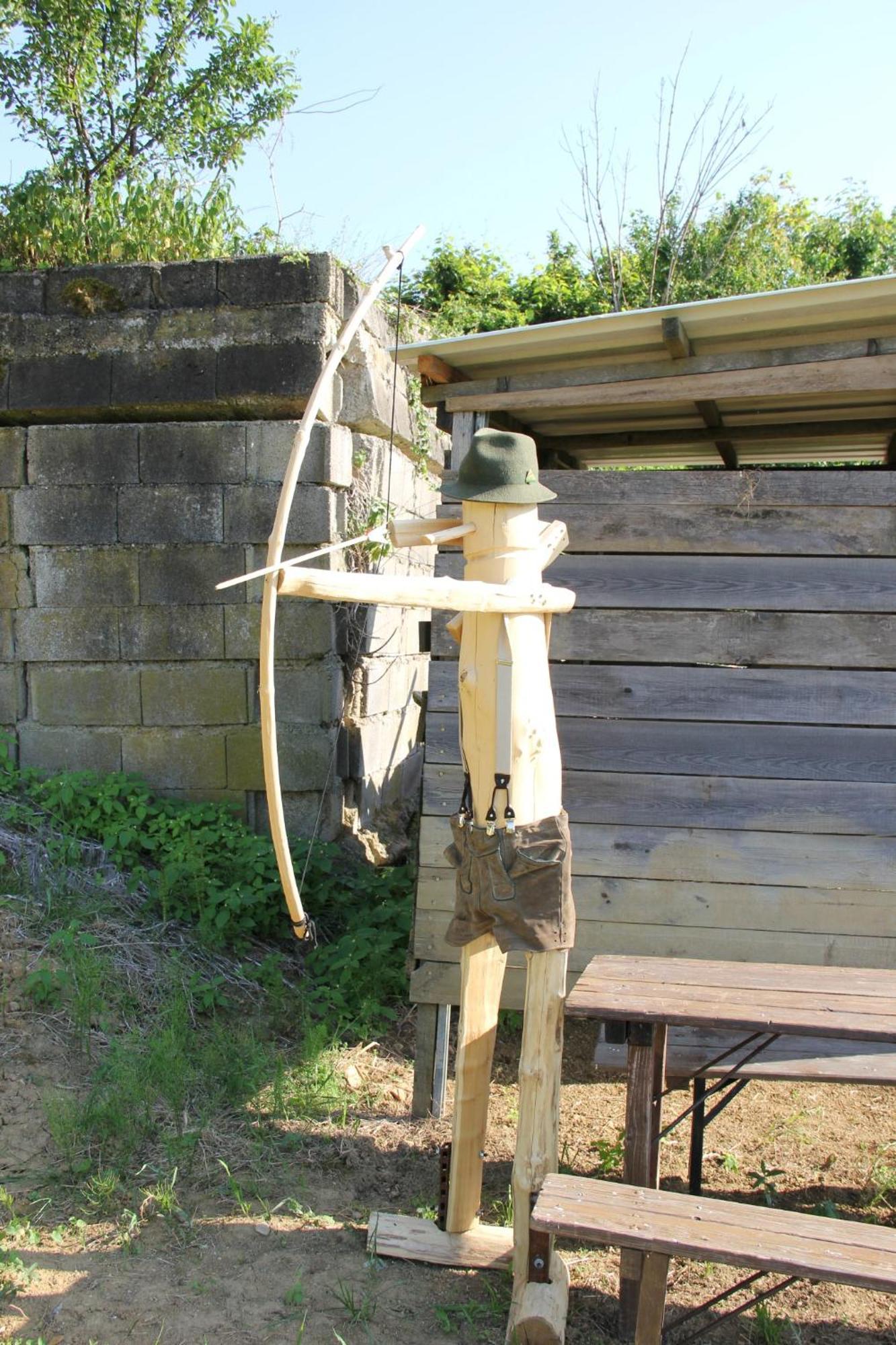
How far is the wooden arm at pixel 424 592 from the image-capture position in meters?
2.63

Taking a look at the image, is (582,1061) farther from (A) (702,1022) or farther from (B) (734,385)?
(B) (734,385)

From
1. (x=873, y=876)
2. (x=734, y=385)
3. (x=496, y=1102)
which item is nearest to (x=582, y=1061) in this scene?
(x=496, y=1102)

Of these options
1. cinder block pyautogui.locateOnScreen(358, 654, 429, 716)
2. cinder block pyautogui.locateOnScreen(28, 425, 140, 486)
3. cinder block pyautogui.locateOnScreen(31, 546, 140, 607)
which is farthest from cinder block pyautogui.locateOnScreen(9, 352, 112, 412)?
cinder block pyautogui.locateOnScreen(358, 654, 429, 716)

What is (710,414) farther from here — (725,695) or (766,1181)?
(766,1181)

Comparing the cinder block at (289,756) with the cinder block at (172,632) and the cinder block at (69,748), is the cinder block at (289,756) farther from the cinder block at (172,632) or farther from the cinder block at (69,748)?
the cinder block at (69,748)

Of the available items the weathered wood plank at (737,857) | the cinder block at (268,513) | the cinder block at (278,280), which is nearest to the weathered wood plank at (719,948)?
the weathered wood plank at (737,857)

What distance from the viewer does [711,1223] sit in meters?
2.66

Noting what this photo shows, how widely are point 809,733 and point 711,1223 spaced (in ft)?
6.99

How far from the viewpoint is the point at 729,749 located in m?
4.34

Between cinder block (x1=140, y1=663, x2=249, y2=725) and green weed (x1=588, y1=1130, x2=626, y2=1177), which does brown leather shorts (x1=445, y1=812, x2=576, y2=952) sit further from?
cinder block (x1=140, y1=663, x2=249, y2=725)

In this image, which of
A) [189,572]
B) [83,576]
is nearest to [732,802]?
[189,572]

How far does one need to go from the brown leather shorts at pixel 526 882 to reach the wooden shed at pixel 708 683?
122 cm

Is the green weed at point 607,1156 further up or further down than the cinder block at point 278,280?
A: further down

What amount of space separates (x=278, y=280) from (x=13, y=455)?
1751 millimetres
